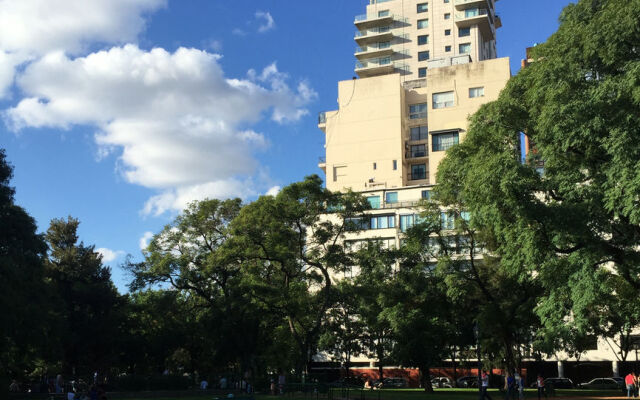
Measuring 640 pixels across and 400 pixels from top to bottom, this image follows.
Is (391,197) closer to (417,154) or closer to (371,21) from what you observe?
(417,154)

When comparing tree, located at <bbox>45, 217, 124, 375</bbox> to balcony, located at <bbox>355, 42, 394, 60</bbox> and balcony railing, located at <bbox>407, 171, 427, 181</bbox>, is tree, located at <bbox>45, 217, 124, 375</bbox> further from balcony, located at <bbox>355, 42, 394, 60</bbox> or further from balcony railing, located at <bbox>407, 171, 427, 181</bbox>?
balcony, located at <bbox>355, 42, 394, 60</bbox>

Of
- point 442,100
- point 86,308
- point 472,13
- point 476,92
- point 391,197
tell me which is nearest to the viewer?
point 86,308

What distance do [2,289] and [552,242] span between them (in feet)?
85.9

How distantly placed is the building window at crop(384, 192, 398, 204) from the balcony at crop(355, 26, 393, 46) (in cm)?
2977

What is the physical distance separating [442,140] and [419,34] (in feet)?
79.5

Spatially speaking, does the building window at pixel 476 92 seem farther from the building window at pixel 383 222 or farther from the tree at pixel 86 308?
the tree at pixel 86 308

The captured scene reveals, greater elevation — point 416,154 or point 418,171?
point 416,154

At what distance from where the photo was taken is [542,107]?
28.4m

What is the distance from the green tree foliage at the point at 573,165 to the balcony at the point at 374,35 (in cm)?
7314

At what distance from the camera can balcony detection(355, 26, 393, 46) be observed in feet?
336

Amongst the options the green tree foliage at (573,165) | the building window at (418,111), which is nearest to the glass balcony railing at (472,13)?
the building window at (418,111)

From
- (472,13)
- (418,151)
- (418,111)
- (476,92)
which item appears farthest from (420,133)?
(472,13)

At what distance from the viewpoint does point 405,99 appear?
92.4 metres

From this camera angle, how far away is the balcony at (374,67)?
102000 mm
